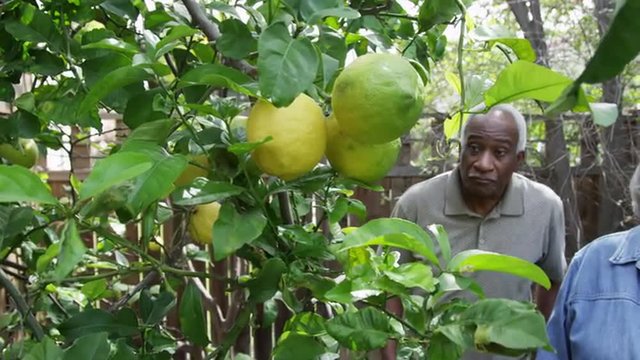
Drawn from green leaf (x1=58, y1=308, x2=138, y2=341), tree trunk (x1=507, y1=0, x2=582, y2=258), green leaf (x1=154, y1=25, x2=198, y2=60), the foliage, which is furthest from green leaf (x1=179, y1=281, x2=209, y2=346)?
tree trunk (x1=507, y1=0, x2=582, y2=258)

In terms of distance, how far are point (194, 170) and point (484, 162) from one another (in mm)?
1581

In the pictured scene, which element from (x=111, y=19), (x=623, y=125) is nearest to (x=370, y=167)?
(x=111, y=19)

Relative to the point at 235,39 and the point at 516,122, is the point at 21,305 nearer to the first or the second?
the point at 235,39

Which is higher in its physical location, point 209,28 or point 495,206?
point 209,28

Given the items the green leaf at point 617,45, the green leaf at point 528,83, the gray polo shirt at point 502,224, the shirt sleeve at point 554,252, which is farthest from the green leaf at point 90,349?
the shirt sleeve at point 554,252

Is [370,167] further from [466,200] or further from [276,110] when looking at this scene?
[466,200]

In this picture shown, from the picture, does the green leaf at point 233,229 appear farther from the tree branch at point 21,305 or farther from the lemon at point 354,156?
the tree branch at point 21,305

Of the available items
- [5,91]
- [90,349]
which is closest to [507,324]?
[90,349]

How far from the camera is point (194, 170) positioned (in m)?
0.88

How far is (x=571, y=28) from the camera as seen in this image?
180 inches

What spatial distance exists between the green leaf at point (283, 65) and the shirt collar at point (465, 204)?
1.80 meters

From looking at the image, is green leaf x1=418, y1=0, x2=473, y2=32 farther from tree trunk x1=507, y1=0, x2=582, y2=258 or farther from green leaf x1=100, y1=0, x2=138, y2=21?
tree trunk x1=507, y1=0, x2=582, y2=258

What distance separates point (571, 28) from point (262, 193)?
13.5 ft

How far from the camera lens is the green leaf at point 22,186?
2.25 feet
